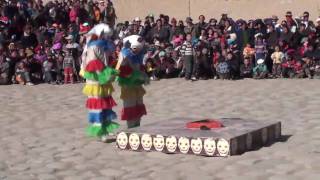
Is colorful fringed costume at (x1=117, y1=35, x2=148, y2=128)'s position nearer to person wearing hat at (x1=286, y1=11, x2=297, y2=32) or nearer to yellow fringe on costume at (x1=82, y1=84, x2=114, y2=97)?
yellow fringe on costume at (x1=82, y1=84, x2=114, y2=97)

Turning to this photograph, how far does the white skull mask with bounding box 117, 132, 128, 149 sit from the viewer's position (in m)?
10.1

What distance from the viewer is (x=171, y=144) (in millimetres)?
9711

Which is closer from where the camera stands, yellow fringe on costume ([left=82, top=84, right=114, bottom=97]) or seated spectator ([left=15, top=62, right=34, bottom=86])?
yellow fringe on costume ([left=82, top=84, right=114, bottom=97])

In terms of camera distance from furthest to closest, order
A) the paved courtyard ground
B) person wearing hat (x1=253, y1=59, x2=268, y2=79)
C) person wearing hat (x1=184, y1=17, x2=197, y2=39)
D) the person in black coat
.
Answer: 1. the person in black coat
2. person wearing hat (x1=184, y1=17, x2=197, y2=39)
3. person wearing hat (x1=253, y1=59, x2=268, y2=79)
4. the paved courtyard ground

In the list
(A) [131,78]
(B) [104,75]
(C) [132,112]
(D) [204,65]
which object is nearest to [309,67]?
(D) [204,65]

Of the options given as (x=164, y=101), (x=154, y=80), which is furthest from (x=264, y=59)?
(x=164, y=101)

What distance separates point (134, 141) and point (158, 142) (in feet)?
1.29

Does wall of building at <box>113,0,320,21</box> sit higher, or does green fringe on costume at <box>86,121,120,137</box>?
wall of building at <box>113,0,320,21</box>

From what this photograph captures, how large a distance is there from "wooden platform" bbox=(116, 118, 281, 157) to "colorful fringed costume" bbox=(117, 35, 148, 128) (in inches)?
28.5

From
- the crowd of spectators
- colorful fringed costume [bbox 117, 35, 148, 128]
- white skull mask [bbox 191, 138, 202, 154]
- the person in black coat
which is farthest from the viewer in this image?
the person in black coat

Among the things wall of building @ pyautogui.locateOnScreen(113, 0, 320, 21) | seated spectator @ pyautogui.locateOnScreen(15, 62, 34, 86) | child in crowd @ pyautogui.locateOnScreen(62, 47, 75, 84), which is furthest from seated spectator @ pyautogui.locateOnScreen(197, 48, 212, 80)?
wall of building @ pyautogui.locateOnScreen(113, 0, 320, 21)

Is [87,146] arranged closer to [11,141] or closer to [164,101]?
[11,141]

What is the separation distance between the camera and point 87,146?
35.2 feet

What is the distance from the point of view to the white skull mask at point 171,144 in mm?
9680
